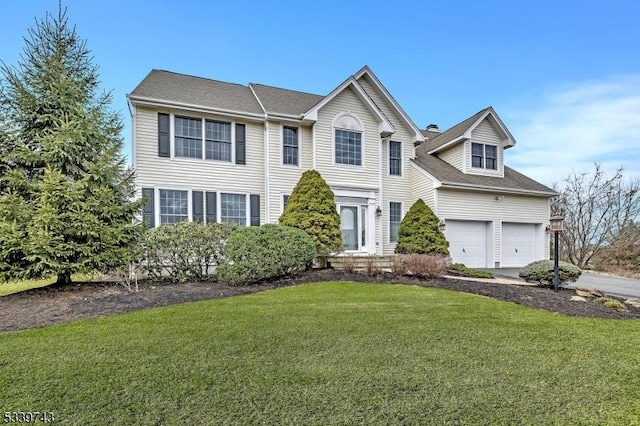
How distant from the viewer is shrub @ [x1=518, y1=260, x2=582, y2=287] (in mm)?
9961

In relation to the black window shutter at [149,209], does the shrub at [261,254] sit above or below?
below

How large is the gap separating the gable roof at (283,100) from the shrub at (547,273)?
30.9 ft

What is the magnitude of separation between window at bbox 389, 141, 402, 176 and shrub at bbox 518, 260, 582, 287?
7.13 metres

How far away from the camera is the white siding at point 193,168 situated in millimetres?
12117

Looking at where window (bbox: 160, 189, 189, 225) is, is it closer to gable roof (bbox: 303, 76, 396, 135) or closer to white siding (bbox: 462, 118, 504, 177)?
gable roof (bbox: 303, 76, 396, 135)

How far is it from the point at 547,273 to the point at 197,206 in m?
11.1

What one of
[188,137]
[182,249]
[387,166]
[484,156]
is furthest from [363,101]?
[182,249]

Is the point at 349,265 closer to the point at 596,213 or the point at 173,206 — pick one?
the point at 173,206

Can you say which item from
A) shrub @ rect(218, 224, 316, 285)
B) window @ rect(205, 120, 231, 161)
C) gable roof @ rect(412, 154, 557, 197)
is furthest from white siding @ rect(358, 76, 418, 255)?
shrub @ rect(218, 224, 316, 285)

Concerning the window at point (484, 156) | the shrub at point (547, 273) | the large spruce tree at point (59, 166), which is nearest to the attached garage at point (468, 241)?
the window at point (484, 156)

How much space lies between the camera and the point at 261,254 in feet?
30.6

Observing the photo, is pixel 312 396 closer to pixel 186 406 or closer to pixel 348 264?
pixel 186 406

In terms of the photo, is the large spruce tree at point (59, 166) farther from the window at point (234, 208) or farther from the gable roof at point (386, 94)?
the gable roof at point (386, 94)

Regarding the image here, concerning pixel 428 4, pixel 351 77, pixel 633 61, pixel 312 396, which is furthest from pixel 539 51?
pixel 312 396
